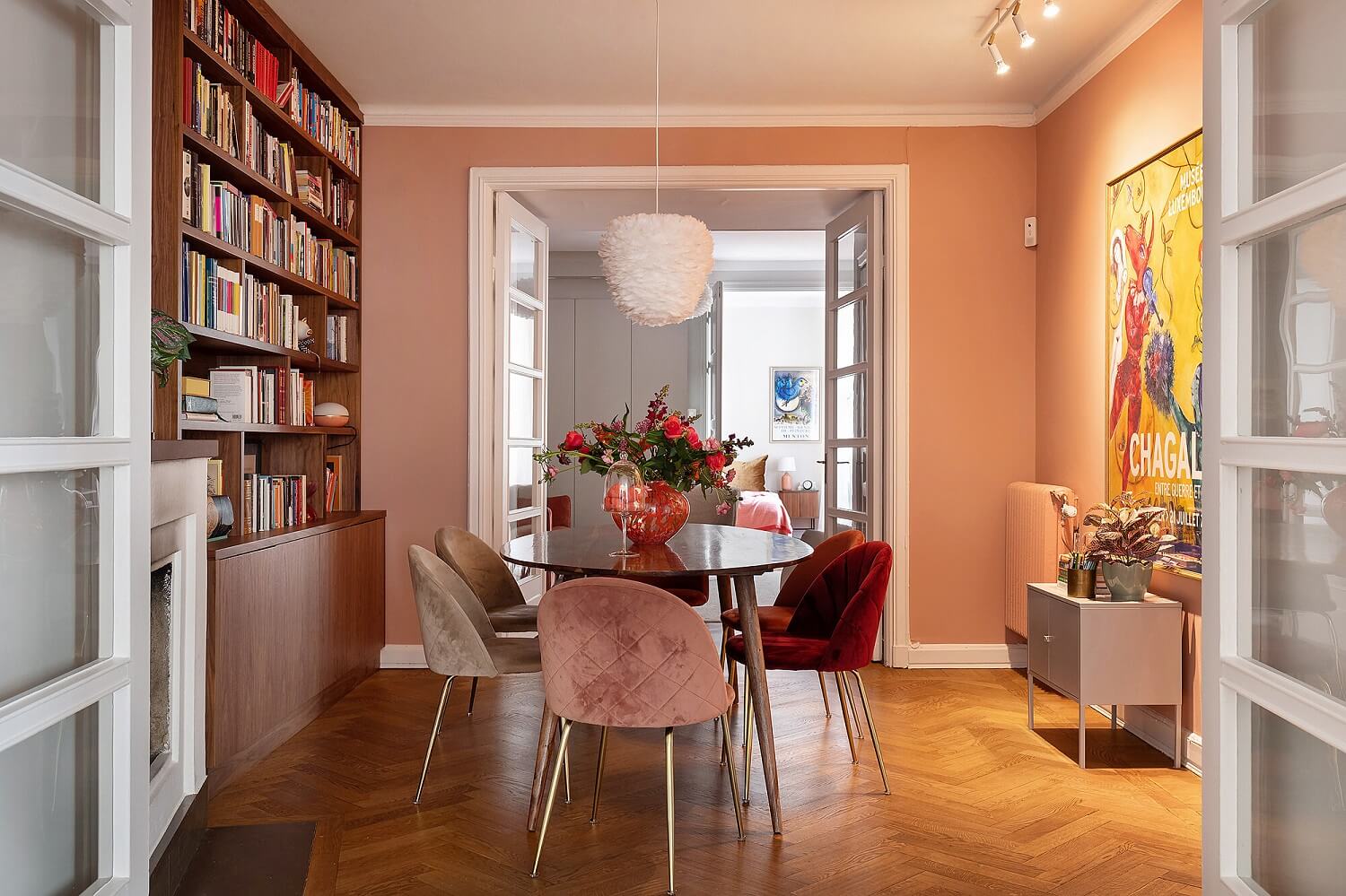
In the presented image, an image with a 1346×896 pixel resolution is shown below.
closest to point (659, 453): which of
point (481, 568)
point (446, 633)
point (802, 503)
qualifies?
point (446, 633)

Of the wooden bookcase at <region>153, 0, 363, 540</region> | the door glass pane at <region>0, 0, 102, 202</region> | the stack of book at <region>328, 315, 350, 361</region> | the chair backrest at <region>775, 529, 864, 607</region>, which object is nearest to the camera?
the door glass pane at <region>0, 0, 102, 202</region>

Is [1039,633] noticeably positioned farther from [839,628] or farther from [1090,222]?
[1090,222]

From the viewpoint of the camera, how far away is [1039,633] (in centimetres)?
371

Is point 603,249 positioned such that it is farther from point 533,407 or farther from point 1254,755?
point 1254,755

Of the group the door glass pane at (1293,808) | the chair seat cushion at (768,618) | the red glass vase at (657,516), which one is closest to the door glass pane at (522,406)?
the chair seat cushion at (768,618)

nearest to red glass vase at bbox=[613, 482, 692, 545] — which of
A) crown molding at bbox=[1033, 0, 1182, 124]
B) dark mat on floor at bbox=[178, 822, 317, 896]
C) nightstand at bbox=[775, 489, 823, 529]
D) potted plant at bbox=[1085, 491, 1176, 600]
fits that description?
dark mat on floor at bbox=[178, 822, 317, 896]

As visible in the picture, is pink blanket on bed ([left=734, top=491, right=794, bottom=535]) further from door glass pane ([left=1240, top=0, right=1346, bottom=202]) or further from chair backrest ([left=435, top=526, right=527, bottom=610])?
door glass pane ([left=1240, top=0, right=1346, bottom=202])

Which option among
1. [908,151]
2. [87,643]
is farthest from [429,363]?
[87,643]

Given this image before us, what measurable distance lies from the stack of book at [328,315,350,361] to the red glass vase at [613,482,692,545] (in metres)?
2.14

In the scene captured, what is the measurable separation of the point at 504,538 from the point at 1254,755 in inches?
155

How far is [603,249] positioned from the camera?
362 cm

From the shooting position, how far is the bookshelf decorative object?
3.02 m

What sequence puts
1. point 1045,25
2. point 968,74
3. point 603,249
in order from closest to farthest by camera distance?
point 603,249
point 1045,25
point 968,74

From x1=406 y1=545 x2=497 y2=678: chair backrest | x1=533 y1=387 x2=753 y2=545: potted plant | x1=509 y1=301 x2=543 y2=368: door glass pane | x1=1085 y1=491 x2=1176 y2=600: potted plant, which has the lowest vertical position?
x1=406 y1=545 x2=497 y2=678: chair backrest
